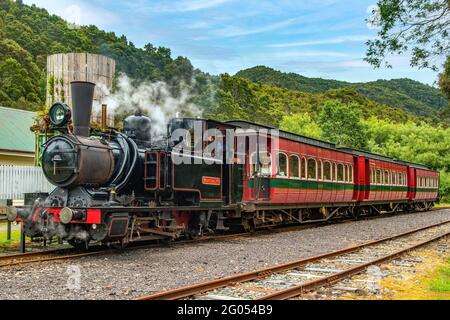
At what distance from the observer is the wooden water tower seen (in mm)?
11438

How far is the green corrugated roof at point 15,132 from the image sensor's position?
2147cm

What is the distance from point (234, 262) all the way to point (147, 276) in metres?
2.24

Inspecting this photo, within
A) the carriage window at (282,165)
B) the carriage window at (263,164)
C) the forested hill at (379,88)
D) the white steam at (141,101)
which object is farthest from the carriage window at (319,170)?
the forested hill at (379,88)

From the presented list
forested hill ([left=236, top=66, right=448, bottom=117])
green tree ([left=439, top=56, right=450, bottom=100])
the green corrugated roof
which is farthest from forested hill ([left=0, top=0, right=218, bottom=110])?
forested hill ([left=236, top=66, right=448, bottom=117])

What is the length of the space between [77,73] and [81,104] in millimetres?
1564

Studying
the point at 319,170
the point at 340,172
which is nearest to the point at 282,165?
the point at 319,170

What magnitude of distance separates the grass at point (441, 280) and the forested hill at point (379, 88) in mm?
99050

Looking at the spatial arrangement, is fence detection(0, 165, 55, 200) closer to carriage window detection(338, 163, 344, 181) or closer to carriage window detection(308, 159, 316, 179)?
carriage window detection(308, 159, 316, 179)

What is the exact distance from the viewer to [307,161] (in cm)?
1880

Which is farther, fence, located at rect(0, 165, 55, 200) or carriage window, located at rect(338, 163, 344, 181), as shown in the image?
carriage window, located at rect(338, 163, 344, 181)

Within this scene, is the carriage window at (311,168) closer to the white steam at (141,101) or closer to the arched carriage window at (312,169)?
the arched carriage window at (312,169)

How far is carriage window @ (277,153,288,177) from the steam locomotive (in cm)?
4

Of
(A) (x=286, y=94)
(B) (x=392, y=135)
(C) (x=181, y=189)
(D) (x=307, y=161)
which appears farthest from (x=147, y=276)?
(A) (x=286, y=94)
